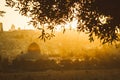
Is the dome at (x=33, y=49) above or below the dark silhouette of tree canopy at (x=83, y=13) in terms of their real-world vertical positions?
below

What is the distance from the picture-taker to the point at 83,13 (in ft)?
61.0

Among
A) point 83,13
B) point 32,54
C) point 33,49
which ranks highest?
point 83,13

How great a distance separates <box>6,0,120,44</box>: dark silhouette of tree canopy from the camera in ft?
57.4

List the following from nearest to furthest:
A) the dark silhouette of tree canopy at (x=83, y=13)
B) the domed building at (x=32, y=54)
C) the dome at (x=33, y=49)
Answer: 1. the dark silhouette of tree canopy at (x=83, y=13)
2. the domed building at (x=32, y=54)
3. the dome at (x=33, y=49)

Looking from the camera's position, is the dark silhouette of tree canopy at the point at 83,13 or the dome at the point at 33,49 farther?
the dome at the point at 33,49

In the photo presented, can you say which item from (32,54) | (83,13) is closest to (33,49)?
(32,54)

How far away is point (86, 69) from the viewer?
43625 mm

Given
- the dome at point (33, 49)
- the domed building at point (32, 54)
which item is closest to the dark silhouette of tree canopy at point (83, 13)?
the domed building at point (32, 54)

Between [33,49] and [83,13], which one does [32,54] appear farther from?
[83,13]

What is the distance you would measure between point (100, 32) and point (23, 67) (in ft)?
90.4

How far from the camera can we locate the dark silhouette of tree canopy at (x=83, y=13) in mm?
17484

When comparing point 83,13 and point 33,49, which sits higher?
point 83,13

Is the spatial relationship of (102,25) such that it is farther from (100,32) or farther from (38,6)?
(38,6)

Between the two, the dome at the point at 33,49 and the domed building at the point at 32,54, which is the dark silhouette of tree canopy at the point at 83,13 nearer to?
the domed building at the point at 32,54
